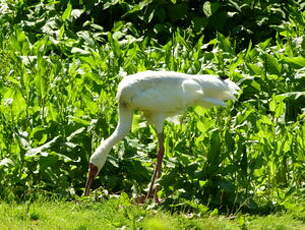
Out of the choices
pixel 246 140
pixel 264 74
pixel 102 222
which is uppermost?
pixel 264 74

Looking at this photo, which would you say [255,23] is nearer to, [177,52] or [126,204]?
[177,52]

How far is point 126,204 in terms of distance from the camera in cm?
619

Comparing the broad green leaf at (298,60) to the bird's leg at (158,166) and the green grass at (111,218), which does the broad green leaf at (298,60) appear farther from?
the green grass at (111,218)

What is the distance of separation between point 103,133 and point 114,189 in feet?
1.68

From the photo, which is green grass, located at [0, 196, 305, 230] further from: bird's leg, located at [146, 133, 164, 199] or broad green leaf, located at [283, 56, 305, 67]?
broad green leaf, located at [283, 56, 305, 67]

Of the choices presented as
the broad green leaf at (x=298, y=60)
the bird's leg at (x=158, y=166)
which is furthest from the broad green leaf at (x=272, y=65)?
the bird's leg at (x=158, y=166)

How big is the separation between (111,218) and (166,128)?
150cm

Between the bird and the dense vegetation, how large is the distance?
25 centimetres

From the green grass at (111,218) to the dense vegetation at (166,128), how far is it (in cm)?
19

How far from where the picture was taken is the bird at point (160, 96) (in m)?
6.54

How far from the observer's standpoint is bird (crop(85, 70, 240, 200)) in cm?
654

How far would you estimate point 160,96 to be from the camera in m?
6.57

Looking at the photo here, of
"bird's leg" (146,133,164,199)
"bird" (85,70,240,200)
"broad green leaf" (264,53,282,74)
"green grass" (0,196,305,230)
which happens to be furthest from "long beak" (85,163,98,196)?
"broad green leaf" (264,53,282,74)

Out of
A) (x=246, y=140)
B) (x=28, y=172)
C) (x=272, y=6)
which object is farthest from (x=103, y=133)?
(x=272, y=6)
